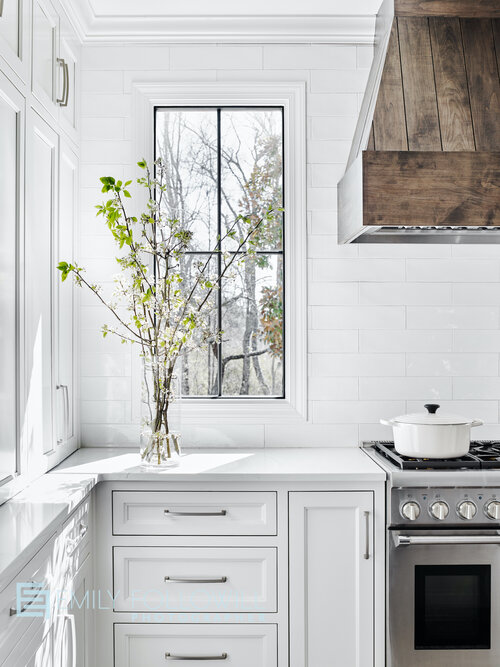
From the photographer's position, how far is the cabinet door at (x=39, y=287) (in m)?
2.01

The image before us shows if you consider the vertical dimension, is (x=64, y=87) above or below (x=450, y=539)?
above

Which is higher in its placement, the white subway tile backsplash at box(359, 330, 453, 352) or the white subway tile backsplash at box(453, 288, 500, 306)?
the white subway tile backsplash at box(453, 288, 500, 306)

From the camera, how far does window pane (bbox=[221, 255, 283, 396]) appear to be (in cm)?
281

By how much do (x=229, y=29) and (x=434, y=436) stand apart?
6.38 ft

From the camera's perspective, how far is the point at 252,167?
2.81 meters

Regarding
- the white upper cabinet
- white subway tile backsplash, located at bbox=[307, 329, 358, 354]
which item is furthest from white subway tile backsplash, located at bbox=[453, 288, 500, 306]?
the white upper cabinet

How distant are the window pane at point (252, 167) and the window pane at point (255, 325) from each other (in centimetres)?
13

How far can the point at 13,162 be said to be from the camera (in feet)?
6.21

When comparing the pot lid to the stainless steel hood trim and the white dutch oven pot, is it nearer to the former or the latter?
the white dutch oven pot

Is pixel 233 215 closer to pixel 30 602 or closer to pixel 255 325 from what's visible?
pixel 255 325

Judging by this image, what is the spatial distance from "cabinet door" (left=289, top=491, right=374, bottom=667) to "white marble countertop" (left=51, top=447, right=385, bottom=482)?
0.27ft

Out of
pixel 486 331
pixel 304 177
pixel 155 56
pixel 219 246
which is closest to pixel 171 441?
pixel 219 246

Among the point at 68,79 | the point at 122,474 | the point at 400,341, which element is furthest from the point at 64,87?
the point at 400,341

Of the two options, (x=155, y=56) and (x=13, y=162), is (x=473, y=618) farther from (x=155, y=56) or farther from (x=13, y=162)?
(x=155, y=56)
